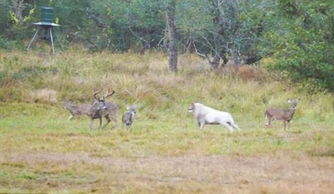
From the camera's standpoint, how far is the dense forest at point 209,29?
56.5 ft

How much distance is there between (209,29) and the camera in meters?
32.8

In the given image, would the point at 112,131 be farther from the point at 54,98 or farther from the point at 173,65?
the point at 173,65

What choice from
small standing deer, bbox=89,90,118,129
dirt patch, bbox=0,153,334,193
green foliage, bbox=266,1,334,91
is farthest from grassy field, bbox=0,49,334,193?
green foliage, bbox=266,1,334,91

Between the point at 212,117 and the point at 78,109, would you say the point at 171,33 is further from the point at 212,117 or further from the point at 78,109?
the point at 212,117

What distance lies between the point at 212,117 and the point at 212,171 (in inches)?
284

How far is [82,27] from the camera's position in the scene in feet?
140

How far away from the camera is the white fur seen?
72.1 ft

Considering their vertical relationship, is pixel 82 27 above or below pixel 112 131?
above

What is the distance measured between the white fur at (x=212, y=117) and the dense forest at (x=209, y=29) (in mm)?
2156

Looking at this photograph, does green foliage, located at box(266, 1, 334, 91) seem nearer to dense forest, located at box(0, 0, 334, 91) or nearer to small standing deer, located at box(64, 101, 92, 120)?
dense forest, located at box(0, 0, 334, 91)

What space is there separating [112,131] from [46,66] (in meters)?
9.72

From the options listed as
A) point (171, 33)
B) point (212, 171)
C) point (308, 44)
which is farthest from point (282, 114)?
point (171, 33)

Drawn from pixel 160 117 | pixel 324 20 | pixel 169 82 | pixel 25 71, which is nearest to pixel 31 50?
pixel 25 71

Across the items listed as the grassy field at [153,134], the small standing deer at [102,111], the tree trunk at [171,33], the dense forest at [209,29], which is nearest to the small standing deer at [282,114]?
the grassy field at [153,134]
